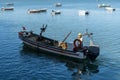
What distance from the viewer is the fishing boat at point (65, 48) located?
35.8 meters

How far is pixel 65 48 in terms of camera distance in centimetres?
3859

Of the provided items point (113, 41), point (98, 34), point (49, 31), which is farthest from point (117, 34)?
point (49, 31)

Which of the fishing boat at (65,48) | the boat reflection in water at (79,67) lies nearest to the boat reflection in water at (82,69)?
the boat reflection in water at (79,67)

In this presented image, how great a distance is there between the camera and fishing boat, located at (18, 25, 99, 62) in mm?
35844

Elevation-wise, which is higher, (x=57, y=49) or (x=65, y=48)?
(x=65, y=48)

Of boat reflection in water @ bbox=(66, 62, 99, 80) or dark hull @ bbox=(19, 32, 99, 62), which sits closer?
boat reflection in water @ bbox=(66, 62, 99, 80)

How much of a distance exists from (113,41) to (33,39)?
576 inches

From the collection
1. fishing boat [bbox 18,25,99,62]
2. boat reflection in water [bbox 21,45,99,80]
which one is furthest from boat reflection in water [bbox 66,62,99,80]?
fishing boat [bbox 18,25,99,62]

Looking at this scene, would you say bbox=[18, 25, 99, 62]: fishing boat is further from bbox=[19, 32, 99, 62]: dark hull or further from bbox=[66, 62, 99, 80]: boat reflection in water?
bbox=[66, 62, 99, 80]: boat reflection in water

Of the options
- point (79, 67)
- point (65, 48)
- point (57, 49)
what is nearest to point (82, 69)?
point (79, 67)

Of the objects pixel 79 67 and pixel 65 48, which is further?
pixel 65 48

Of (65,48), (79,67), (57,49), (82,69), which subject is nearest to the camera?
(82,69)

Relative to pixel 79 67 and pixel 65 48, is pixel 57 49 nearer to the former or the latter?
pixel 65 48

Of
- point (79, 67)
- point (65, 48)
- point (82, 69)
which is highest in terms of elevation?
point (65, 48)
